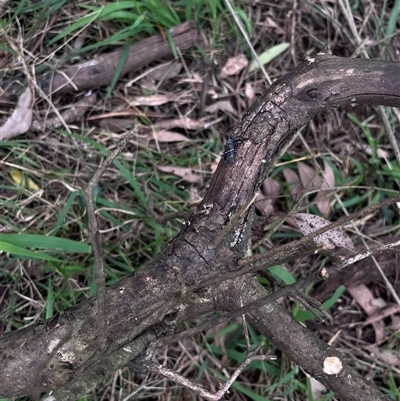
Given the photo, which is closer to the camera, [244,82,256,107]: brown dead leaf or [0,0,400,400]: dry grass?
[0,0,400,400]: dry grass

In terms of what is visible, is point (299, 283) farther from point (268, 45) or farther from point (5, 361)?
point (268, 45)

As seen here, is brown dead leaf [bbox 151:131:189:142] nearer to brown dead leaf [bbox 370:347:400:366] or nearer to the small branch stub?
the small branch stub

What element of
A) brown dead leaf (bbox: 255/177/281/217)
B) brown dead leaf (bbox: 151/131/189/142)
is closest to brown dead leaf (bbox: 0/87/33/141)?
brown dead leaf (bbox: 151/131/189/142)

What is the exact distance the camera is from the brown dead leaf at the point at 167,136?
1.97 m

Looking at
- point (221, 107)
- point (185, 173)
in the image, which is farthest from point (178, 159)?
point (221, 107)

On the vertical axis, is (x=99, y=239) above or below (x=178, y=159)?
above

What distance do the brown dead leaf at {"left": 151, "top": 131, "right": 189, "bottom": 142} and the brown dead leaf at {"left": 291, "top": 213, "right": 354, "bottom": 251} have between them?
27.9 inches

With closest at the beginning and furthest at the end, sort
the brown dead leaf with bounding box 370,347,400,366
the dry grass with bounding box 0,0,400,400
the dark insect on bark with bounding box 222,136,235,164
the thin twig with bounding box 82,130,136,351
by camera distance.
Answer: the thin twig with bounding box 82,130,136,351 < the dark insect on bark with bounding box 222,136,235,164 < the dry grass with bounding box 0,0,400,400 < the brown dead leaf with bounding box 370,347,400,366

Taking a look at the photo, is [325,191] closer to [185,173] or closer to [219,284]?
[185,173]

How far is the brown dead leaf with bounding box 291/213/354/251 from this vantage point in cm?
142

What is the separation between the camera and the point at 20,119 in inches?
73.0

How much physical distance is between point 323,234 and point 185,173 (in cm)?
72

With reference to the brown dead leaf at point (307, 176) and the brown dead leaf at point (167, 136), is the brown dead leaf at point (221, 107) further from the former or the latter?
the brown dead leaf at point (307, 176)

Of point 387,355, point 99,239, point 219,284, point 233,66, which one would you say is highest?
point 99,239
